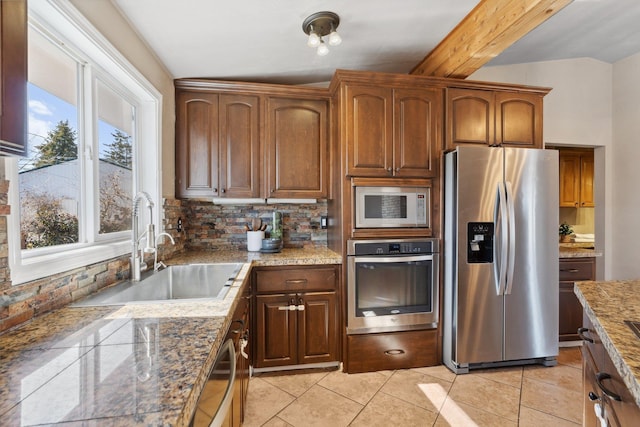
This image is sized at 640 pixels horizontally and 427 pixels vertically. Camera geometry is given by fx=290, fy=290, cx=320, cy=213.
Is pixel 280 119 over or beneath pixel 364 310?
over

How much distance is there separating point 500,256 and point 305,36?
81.6 inches

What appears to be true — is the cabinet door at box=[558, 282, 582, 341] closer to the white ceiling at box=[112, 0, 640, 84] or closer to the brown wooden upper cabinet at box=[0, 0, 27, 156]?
the white ceiling at box=[112, 0, 640, 84]

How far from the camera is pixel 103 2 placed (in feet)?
4.63

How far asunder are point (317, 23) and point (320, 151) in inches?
37.4

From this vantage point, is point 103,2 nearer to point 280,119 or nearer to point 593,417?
point 280,119

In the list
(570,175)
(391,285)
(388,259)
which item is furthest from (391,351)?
(570,175)

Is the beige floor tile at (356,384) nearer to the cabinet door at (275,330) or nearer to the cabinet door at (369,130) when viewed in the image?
the cabinet door at (275,330)

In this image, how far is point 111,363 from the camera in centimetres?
70

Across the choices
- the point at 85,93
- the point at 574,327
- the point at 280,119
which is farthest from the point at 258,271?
the point at 574,327

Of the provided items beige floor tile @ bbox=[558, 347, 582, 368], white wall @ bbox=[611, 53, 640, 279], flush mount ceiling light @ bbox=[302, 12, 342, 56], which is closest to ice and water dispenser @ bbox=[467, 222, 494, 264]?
beige floor tile @ bbox=[558, 347, 582, 368]

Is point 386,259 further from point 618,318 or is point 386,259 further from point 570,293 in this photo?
point 570,293

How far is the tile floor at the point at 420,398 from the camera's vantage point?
1708 mm

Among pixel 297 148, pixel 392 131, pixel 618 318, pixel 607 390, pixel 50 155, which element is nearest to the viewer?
pixel 607 390

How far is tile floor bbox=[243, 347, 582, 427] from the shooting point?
1.71 meters
